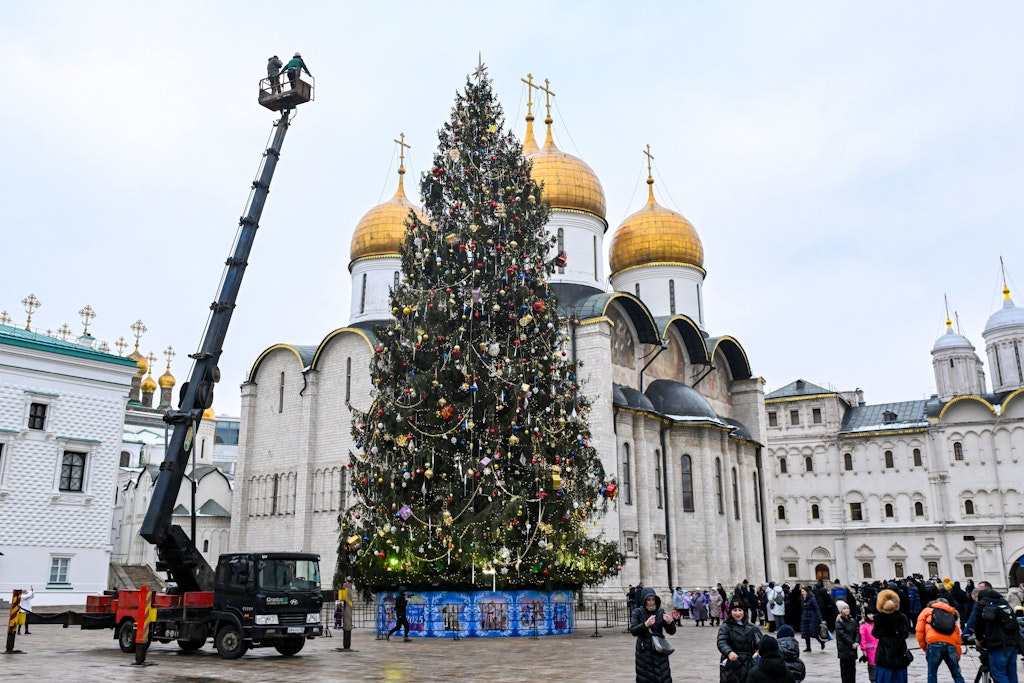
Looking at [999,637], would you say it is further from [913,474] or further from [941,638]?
[913,474]

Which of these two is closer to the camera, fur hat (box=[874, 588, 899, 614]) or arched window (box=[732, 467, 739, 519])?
fur hat (box=[874, 588, 899, 614])

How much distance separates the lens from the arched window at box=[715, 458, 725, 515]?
31.3m

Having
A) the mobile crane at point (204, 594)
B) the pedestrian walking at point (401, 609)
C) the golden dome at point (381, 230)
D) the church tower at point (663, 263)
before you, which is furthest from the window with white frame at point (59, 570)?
the church tower at point (663, 263)

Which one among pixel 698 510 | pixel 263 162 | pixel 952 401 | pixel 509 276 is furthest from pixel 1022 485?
pixel 263 162

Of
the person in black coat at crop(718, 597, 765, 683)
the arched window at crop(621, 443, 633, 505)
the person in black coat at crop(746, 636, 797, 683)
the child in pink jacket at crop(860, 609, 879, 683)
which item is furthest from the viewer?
the arched window at crop(621, 443, 633, 505)

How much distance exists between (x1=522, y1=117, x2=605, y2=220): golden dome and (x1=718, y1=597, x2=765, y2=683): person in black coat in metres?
27.0

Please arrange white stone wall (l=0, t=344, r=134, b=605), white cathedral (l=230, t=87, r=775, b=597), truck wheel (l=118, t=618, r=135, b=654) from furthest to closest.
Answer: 1. white cathedral (l=230, t=87, r=775, b=597)
2. white stone wall (l=0, t=344, r=134, b=605)
3. truck wheel (l=118, t=618, r=135, b=654)

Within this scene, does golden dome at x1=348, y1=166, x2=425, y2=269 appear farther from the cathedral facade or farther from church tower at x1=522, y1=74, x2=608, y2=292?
the cathedral facade

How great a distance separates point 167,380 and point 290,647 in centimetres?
4894

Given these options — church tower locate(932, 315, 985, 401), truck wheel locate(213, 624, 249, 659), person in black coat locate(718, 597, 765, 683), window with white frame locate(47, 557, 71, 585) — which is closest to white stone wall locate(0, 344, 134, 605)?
window with white frame locate(47, 557, 71, 585)

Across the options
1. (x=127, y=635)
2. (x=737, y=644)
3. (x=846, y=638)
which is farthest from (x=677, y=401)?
(x=737, y=644)

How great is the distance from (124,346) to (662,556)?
36100 millimetres

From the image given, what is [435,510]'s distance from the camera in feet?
53.1

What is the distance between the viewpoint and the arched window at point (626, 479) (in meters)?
28.0
